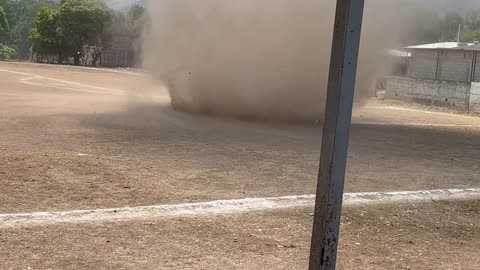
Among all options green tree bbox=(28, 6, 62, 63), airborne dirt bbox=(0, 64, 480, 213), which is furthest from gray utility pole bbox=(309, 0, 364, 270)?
green tree bbox=(28, 6, 62, 63)

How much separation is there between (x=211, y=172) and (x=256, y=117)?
798 cm

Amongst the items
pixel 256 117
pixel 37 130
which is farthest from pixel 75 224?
pixel 256 117

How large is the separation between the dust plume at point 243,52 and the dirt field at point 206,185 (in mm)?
1112

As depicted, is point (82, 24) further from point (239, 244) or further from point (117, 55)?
point (239, 244)

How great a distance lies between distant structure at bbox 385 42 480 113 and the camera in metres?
31.3

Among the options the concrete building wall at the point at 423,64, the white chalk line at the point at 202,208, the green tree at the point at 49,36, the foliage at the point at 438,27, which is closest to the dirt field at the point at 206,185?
the white chalk line at the point at 202,208

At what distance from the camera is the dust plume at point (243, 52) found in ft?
54.6

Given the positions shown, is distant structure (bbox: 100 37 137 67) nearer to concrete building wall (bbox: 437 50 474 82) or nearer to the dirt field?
concrete building wall (bbox: 437 50 474 82)

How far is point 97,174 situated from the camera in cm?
852

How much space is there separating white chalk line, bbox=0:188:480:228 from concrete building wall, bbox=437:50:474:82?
98.6 ft

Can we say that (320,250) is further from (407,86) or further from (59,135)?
(407,86)

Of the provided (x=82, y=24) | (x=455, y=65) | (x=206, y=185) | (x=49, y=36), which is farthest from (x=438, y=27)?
(x=206, y=185)

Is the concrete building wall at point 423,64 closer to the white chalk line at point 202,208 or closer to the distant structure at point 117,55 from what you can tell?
the distant structure at point 117,55

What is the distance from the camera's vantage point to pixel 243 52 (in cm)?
1677
